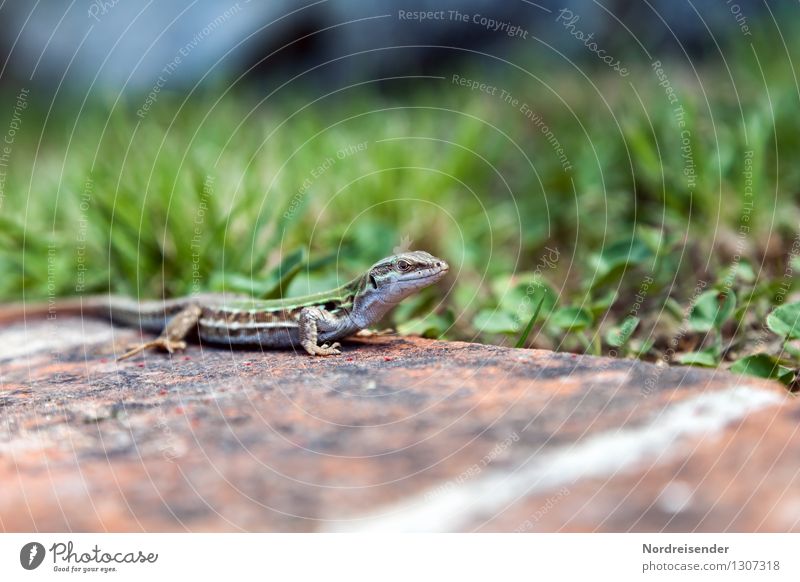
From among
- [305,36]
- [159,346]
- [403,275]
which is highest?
[305,36]

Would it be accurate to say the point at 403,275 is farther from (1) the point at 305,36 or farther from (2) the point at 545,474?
(1) the point at 305,36

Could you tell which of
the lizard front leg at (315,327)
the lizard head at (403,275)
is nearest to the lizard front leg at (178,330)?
the lizard front leg at (315,327)

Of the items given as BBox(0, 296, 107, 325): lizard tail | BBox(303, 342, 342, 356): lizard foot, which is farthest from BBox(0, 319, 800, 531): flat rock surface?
BBox(0, 296, 107, 325): lizard tail

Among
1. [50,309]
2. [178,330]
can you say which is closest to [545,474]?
[178,330]

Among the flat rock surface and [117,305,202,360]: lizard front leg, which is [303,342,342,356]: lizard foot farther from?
[117,305,202,360]: lizard front leg
